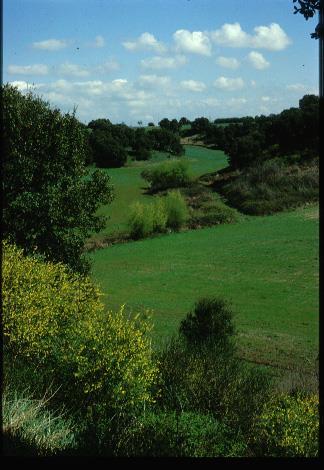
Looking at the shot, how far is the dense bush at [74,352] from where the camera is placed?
16500 millimetres

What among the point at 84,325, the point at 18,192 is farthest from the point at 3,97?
the point at 84,325

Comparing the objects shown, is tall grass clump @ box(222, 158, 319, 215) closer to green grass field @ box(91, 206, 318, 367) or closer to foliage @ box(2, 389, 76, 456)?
green grass field @ box(91, 206, 318, 367)

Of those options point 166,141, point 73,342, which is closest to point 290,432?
point 73,342

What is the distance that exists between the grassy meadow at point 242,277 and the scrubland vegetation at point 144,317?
0.22m

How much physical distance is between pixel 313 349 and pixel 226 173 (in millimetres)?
69624

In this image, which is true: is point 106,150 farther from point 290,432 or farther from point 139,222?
point 290,432

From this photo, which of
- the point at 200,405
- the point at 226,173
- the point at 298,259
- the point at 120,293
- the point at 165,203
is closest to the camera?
the point at 200,405

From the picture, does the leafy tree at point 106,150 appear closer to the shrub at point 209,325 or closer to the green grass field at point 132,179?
the green grass field at point 132,179

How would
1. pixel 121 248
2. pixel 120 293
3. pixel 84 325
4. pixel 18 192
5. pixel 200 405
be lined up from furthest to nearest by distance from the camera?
pixel 121 248, pixel 120 293, pixel 18 192, pixel 84 325, pixel 200 405

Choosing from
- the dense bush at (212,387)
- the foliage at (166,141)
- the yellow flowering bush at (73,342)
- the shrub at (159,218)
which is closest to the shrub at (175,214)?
the shrub at (159,218)

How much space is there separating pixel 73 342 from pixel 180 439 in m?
6.20

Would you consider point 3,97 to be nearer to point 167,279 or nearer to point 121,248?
point 167,279

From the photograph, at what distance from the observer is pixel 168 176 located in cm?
10031

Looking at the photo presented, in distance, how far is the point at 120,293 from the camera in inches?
1992
